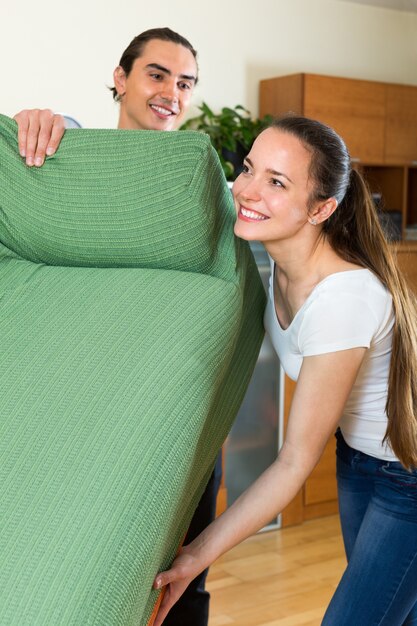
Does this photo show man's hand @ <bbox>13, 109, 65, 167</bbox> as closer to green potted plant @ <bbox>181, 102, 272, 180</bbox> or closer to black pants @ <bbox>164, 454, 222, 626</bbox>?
black pants @ <bbox>164, 454, 222, 626</bbox>

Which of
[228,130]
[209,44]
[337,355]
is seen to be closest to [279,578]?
[337,355]

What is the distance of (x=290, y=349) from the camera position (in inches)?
58.0

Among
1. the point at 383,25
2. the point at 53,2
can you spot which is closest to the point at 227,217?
the point at 53,2

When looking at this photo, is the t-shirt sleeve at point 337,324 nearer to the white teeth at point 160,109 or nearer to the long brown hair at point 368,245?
the long brown hair at point 368,245

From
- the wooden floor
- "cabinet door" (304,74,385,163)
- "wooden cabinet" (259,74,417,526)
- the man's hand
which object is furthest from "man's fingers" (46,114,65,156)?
"cabinet door" (304,74,385,163)

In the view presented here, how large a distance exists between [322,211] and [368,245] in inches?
4.2

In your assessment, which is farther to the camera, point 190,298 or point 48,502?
point 190,298

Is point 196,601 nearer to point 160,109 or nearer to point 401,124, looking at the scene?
point 160,109

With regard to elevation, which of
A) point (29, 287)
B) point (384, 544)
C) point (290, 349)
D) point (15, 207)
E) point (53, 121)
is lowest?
point (384, 544)

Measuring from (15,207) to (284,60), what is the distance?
3209mm

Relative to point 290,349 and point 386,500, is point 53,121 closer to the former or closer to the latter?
point 290,349

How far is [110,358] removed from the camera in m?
1.21

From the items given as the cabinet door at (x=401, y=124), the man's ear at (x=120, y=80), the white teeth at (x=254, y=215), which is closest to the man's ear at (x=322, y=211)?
the white teeth at (x=254, y=215)

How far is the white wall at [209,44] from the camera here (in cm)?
352
